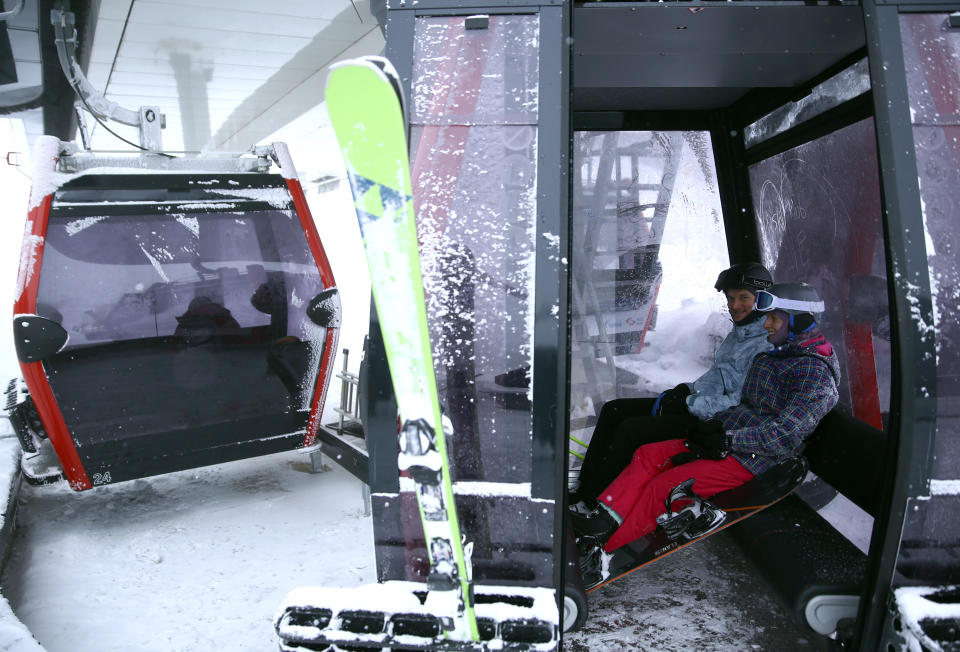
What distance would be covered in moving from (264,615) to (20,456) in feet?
7.50

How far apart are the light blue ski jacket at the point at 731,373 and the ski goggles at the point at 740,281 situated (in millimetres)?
195

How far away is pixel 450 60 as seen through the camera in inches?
71.6

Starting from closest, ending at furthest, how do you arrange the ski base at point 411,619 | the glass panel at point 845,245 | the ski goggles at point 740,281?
the ski base at point 411,619
the glass panel at point 845,245
the ski goggles at point 740,281

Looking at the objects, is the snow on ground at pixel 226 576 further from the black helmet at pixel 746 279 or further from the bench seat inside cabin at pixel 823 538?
the black helmet at pixel 746 279

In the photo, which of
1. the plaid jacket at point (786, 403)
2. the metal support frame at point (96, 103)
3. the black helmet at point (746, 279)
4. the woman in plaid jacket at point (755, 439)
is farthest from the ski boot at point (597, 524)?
the metal support frame at point (96, 103)

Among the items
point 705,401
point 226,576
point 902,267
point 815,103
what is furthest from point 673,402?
point 226,576

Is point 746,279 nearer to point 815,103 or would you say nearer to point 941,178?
point 815,103

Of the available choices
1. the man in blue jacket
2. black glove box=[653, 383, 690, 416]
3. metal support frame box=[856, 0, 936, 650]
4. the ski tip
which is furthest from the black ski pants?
the ski tip

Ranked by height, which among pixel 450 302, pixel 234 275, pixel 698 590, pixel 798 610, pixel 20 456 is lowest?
pixel 698 590

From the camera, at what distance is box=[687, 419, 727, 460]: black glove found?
2.76 metres

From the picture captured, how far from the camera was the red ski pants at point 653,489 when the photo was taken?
269 cm

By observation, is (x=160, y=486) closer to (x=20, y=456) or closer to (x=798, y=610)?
(x=20, y=456)

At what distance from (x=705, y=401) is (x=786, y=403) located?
43 cm

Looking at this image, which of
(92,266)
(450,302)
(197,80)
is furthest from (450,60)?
(197,80)
